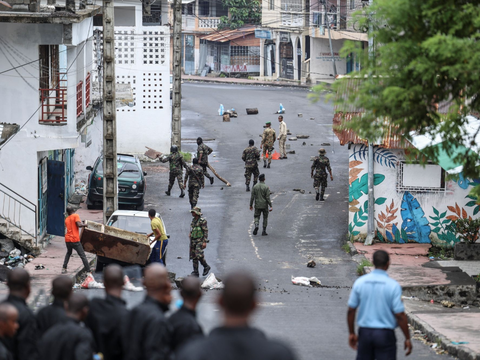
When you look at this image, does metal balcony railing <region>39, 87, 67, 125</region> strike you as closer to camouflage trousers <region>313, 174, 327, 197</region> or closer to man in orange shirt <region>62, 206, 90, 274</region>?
man in orange shirt <region>62, 206, 90, 274</region>

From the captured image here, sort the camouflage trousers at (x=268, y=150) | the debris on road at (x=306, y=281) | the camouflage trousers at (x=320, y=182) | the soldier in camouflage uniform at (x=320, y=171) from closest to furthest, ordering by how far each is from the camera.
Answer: the debris on road at (x=306, y=281)
the soldier in camouflage uniform at (x=320, y=171)
the camouflage trousers at (x=320, y=182)
the camouflage trousers at (x=268, y=150)

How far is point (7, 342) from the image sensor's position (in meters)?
6.50

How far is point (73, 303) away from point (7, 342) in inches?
24.9

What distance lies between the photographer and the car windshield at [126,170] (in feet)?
76.7

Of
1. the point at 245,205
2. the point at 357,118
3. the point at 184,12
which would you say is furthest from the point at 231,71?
the point at 357,118

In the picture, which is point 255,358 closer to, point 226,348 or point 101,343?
point 226,348

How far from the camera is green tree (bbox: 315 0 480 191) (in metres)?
8.54

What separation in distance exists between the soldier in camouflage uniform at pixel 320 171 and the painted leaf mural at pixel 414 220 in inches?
181

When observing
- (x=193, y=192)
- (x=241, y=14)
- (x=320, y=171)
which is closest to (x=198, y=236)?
(x=193, y=192)

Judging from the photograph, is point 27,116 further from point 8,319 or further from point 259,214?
point 8,319

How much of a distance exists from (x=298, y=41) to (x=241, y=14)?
7.76 metres

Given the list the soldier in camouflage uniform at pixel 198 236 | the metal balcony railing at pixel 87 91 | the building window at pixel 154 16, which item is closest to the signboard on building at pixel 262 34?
the building window at pixel 154 16

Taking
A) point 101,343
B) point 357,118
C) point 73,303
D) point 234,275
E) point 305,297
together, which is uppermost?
point 357,118

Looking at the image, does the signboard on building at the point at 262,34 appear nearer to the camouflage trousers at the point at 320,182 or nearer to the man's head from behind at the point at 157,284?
the camouflage trousers at the point at 320,182
